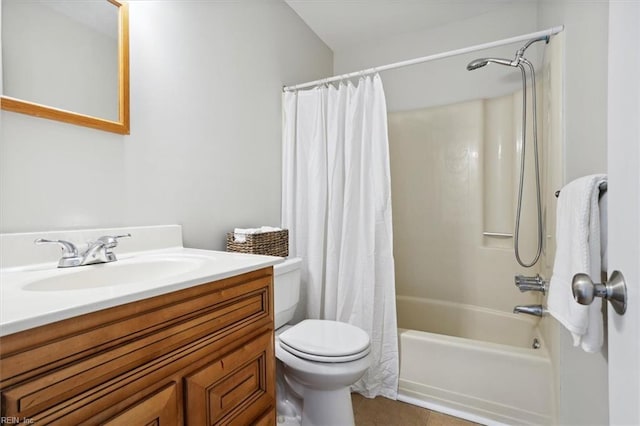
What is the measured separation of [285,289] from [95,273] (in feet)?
2.60

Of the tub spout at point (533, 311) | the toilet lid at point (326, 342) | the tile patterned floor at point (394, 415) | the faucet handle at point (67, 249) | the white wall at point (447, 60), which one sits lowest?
the tile patterned floor at point (394, 415)

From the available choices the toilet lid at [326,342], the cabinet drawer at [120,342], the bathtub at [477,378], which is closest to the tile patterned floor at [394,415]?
the bathtub at [477,378]

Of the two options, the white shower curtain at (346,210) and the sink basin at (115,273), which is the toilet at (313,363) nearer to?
the white shower curtain at (346,210)

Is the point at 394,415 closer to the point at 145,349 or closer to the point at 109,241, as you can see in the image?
the point at 145,349

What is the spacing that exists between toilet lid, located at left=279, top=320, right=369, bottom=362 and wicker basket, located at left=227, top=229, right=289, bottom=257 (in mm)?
401

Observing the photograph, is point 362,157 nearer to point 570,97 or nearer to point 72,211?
point 570,97

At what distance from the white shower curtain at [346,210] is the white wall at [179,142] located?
0.17 m

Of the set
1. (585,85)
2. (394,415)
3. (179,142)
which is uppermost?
(585,85)

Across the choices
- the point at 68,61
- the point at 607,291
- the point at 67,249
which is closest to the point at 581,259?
the point at 607,291

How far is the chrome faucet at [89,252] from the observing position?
95 centimetres

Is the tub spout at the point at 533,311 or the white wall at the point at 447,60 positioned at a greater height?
the white wall at the point at 447,60

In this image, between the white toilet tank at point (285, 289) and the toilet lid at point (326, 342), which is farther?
the white toilet tank at point (285, 289)

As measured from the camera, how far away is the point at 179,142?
1.41 metres

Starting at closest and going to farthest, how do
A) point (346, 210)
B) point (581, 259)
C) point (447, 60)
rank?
point (581, 259), point (346, 210), point (447, 60)
